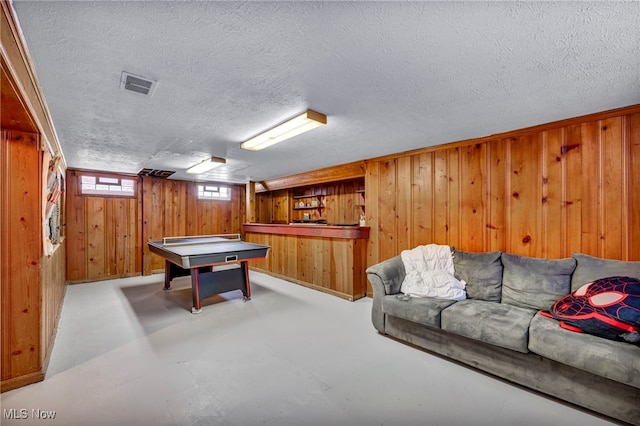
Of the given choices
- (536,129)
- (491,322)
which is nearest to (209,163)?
(491,322)

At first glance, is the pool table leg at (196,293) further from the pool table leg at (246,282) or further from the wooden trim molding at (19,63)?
the wooden trim molding at (19,63)

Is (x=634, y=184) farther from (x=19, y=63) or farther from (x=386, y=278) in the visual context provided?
(x=19, y=63)

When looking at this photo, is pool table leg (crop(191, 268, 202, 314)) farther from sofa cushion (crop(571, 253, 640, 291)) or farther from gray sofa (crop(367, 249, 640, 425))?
sofa cushion (crop(571, 253, 640, 291))

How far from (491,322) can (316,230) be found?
307 centimetres

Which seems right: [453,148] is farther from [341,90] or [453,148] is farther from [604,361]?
[604,361]

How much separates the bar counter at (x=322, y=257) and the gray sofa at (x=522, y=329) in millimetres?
1173

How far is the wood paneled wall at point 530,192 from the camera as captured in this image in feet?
7.77

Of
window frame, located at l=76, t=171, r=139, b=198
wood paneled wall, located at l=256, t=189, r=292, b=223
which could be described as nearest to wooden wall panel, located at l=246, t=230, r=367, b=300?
wood paneled wall, located at l=256, t=189, r=292, b=223

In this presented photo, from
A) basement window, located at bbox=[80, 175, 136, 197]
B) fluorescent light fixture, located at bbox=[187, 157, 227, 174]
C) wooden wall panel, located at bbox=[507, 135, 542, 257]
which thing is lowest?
wooden wall panel, located at bbox=[507, 135, 542, 257]

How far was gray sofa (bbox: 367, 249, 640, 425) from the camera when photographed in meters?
1.69

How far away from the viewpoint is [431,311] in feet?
8.10

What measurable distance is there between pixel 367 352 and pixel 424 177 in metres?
2.31

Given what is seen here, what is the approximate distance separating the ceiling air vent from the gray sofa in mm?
2563

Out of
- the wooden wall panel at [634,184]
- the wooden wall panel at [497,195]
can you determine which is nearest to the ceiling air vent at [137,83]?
the wooden wall panel at [497,195]
